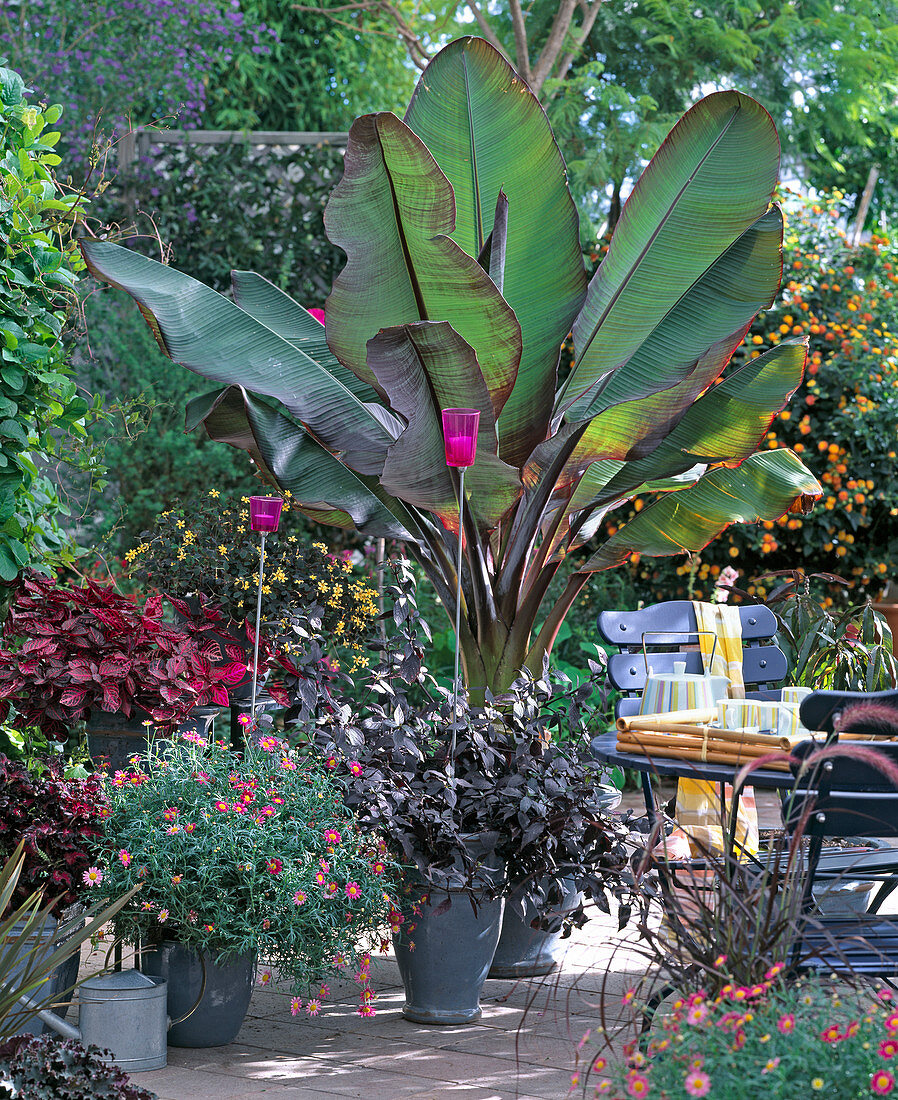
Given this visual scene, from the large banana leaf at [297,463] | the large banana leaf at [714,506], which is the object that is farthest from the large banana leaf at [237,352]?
the large banana leaf at [714,506]

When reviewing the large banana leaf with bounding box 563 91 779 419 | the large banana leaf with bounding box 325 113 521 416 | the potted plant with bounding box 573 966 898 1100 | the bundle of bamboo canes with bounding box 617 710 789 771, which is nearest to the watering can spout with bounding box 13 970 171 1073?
the bundle of bamboo canes with bounding box 617 710 789 771

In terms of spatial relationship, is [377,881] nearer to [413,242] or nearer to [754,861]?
[754,861]

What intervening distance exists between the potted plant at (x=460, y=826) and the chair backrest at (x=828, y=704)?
3.14ft

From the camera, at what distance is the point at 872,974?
259 cm

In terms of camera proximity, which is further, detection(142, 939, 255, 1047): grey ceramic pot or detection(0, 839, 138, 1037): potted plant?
detection(142, 939, 255, 1047): grey ceramic pot

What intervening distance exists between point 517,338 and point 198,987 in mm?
2392

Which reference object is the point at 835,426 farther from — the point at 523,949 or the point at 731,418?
the point at 523,949

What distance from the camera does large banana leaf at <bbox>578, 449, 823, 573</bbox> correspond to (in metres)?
5.27

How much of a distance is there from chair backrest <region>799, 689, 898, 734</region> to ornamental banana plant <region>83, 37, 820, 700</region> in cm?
180

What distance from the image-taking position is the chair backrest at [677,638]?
4.10 metres

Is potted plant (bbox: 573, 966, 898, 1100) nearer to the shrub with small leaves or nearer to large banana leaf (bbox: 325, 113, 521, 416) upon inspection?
the shrub with small leaves

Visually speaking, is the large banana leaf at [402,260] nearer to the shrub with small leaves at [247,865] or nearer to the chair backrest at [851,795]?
the shrub with small leaves at [247,865]

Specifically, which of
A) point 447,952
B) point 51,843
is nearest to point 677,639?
point 447,952

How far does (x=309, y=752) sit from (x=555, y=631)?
5.02 feet
